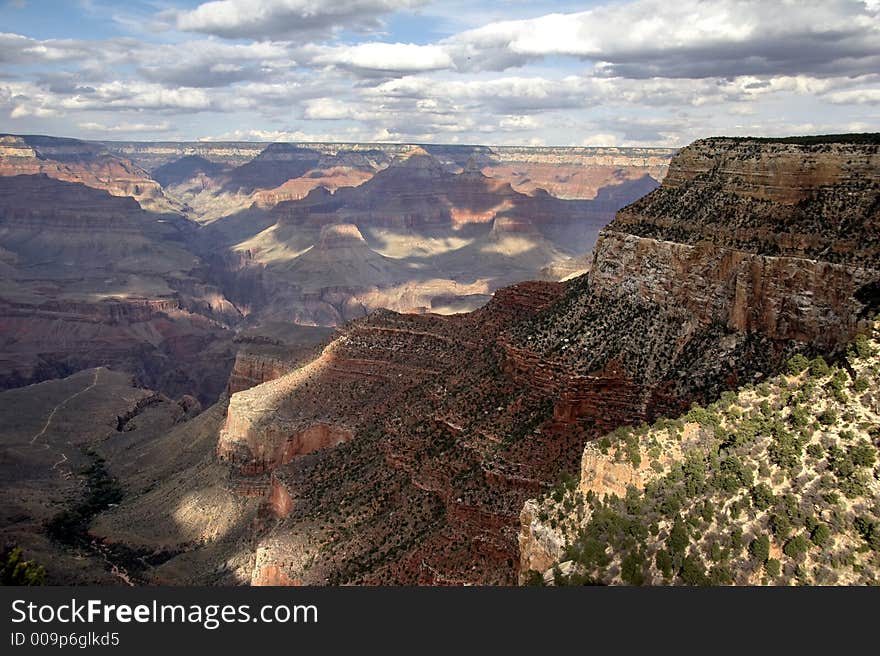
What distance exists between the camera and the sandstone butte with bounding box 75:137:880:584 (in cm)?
2875

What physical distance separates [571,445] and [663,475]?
34.1ft

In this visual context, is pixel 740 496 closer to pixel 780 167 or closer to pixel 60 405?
pixel 780 167

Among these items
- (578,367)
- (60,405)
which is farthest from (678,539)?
(60,405)

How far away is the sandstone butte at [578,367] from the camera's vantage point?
28.8 meters

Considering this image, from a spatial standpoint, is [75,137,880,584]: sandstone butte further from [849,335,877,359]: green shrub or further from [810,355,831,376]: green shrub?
[810,355,831,376]: green shrub

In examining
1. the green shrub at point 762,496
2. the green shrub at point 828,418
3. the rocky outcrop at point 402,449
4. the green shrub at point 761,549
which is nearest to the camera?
the green shrub at point 761,549

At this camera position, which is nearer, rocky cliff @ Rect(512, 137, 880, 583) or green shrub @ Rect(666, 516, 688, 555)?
green shrub @ Rect(666, 516, 688, 555)

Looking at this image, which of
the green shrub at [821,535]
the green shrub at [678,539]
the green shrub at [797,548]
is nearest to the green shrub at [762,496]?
the green shrub at [797,548]

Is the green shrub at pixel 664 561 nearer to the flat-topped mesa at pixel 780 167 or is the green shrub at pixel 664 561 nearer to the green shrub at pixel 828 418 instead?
the green shrub at pixel 828 418

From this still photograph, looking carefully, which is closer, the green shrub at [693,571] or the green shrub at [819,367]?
the green shrub at [693,571]

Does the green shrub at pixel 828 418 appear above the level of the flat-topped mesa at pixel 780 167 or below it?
below

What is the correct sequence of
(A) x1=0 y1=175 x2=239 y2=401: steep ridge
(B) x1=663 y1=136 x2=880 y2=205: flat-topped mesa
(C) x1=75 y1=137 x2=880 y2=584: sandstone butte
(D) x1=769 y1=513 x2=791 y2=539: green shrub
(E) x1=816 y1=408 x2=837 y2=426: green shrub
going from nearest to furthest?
(D) x1=769 y1=513 x2=791 y2=539: green shrub < (E) x1=816 y1=408 x2=837 y2=426: green shrub < (C) x1=75 y1=137 x2=880 y2=584: sandstone butte < (B) x1=663 y1=136 x2=880 y2=205: flat-topped mesa < (A) x1=0 y1=175 x2=239 y2=401: steep ridge

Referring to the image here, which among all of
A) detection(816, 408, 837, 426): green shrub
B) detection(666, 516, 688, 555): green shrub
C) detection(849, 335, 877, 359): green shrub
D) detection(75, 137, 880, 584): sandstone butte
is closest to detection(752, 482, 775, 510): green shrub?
detection(666, 516, 688, 555): green shrub

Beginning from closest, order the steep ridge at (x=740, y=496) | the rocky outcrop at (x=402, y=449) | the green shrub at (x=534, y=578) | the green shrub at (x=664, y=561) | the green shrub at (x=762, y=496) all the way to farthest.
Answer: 1. the steep ridge at (x=740, y=496)
2. the green shrub at (x=664, y=561)
3. the green shrub at (x=762, y=496)
4. the green shrub at (x=534, y=578)
5. the rocky outcrop at (x=402, y=449)
